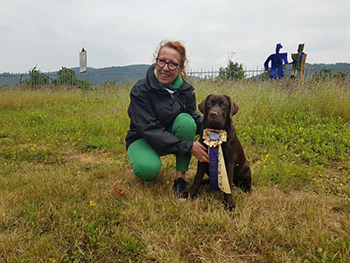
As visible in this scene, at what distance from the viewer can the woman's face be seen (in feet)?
8.52

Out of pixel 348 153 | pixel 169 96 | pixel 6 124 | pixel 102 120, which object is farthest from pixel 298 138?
pixel 6 124

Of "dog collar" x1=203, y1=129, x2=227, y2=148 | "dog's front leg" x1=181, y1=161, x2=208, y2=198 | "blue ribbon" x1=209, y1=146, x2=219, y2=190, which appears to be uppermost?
"dog collar" x1=203, y1=129, x2=227, y2=148

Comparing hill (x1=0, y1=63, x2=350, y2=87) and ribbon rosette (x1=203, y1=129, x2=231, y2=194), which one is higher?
hill (x1=0, y1=63, x2=350, y2=87)

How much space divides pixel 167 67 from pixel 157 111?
47cm

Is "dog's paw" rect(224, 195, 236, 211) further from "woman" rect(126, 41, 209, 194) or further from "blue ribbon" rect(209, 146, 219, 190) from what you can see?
"woman" rect(126, 41, 209, 194)

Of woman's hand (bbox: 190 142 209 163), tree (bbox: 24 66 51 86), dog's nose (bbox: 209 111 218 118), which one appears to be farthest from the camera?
tree (bbox: 24 66 51 86)

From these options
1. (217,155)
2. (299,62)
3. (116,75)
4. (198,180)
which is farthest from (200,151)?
(116,75)

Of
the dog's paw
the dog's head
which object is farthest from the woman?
the dog's paw

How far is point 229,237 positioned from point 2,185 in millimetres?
2298

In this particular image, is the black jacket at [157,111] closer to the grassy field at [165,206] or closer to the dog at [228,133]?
the dog at [228,133]

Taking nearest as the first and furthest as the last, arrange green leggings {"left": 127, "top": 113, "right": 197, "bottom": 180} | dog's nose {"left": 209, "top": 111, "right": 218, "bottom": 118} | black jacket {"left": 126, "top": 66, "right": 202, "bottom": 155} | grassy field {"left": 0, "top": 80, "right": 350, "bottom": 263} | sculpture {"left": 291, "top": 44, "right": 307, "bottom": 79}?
grassy field {"left": 0, "top": 80, "right": 350, "bottom": 263} → dog's nose {"left": 209, "top": 111, "right": 218, "bottom": 118} → black jacket {"left": 126, "top": 66, "right": 202, "bottom": 155} → green leggings {"left": 127, "top": 113, "right": 197, "bottom": 180} → sculpture {"left": 291, "top": 44, "right": 307, "bottom": 79}

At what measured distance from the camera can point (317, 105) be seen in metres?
5.86

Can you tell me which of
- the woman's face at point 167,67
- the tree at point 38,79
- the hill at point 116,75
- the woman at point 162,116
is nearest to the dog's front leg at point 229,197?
the woman at point 162,116

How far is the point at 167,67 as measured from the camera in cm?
261
